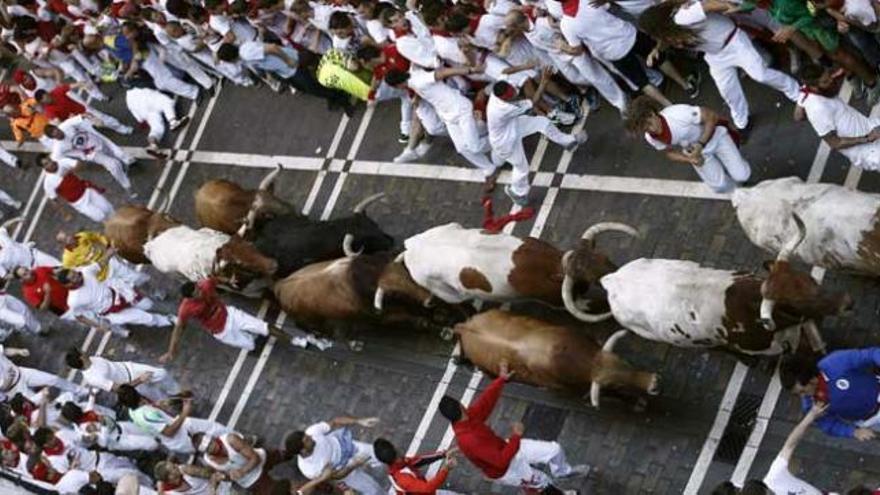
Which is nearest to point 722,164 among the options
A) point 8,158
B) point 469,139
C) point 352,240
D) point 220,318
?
point 469,139

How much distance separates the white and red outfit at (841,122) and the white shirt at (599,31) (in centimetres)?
259

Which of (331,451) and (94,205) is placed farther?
(94,205)

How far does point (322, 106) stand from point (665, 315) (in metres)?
9.28

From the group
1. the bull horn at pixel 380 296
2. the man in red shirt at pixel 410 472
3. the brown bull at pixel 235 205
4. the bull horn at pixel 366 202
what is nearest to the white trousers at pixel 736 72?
the bull horn at pixel 380 296

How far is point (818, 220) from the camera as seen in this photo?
1186 cm

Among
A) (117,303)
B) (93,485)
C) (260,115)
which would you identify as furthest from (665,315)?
(260,115)

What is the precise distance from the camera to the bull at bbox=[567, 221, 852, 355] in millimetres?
11195

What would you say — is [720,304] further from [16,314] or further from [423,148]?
[16,314]

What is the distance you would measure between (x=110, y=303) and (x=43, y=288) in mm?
932

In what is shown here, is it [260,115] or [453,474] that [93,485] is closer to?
[453,474]

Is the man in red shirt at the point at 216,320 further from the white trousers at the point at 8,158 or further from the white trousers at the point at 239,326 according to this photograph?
the white trousers at the point at 8,158

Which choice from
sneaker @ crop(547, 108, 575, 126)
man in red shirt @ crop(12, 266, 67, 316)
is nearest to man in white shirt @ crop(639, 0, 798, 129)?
sneaker @ crop(547, 108, 575, 126)

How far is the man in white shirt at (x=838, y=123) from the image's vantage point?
1246cm

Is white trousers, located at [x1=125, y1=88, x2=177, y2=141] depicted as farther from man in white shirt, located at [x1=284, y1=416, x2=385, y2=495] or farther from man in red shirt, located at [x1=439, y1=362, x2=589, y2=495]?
man in red shirt, located at [x1=439, y1=362, x2=589, y2=495]
